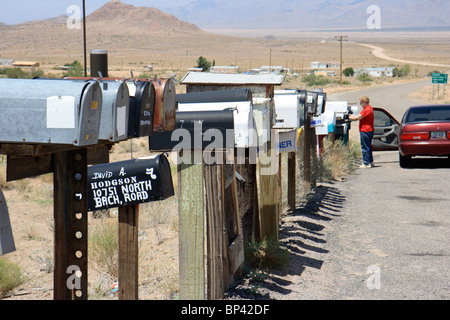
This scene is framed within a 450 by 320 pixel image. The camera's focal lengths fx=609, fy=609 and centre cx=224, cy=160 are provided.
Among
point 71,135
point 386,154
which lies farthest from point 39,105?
point 386,154

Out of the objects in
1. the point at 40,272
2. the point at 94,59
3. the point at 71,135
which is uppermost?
the point at 94,59

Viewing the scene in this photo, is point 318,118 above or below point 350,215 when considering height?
above

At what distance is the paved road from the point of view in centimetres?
471

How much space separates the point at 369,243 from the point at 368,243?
10mm

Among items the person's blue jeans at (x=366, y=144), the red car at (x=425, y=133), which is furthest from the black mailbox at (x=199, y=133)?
the person's blue jeans at (x=366, y=144)

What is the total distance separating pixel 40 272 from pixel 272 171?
2344 millimetres

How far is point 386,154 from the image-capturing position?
1470 cm

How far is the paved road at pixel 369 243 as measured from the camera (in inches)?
185

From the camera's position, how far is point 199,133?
392 cm

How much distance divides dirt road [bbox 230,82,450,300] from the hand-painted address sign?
169cm

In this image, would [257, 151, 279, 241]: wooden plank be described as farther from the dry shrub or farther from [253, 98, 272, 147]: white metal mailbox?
the dry shrub

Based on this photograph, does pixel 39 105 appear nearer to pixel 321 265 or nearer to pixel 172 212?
pixel 321 265

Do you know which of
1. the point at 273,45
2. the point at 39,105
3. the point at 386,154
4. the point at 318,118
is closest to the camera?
the point at 39,105

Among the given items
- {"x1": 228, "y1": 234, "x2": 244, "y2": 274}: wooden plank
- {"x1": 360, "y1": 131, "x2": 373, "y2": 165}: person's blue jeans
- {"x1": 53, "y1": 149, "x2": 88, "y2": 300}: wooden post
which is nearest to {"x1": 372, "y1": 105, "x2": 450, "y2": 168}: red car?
{"x1": 360, "y1": 131, "x2": 373, "y2": 165}: person's blue jeans
